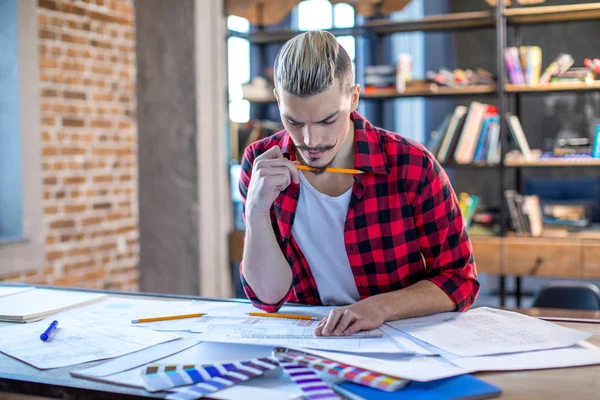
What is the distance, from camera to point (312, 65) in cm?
148

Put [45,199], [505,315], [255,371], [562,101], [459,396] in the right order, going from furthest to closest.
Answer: [562,101]
[45,199]
[505,315]
[255,371]
[459,396]

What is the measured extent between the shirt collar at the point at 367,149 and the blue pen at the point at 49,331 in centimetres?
68

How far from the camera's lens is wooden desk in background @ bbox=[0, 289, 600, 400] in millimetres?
1047

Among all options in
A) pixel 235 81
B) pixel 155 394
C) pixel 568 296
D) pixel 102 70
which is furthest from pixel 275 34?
pixel 155 394

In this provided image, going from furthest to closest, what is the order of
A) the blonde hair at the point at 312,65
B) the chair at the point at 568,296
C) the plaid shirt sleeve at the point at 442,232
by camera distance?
the chair at the point at 568,296 < the plaid shirt sleeve at the point at 442,232 < the blonde hair at the point at 312,65

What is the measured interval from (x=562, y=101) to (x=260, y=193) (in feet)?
15.1

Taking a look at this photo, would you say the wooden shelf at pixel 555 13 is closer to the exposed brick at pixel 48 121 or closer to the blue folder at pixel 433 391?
the exposed brick at pixel 48 121

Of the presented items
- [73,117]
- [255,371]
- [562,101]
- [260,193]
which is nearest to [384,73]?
[73,117]

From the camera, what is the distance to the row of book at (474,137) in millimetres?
3773

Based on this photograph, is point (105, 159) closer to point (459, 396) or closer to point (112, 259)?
point (112, 259)

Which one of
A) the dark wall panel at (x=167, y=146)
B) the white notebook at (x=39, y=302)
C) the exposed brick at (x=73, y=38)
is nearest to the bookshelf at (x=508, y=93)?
the dark wall panel at (x=167, y=146)

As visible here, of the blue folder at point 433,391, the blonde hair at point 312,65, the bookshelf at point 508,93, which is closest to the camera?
the blue folder at point 433,391

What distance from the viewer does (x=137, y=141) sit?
4.16 meters

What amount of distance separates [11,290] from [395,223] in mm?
1129
